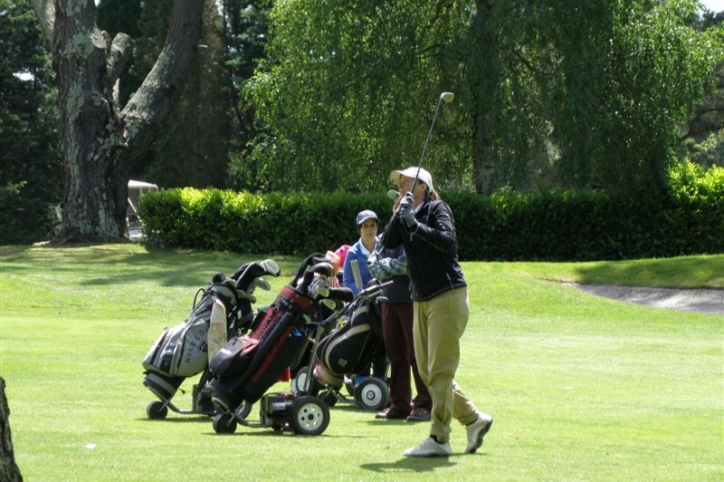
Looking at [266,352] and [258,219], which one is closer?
[266,352]

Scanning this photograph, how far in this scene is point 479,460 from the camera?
830cm

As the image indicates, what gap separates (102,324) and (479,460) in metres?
14.1

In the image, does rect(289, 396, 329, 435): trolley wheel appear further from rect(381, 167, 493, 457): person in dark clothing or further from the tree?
the tree

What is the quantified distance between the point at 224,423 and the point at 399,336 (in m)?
1.85

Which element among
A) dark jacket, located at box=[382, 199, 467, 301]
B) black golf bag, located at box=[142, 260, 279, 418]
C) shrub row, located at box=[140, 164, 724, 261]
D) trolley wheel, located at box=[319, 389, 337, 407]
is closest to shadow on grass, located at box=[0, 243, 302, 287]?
shrub row, located at box=[140, 164, 724, 261]

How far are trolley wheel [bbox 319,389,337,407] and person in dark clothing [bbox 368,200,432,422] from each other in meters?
0.83

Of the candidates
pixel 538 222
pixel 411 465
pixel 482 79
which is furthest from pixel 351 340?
pixel 538 222

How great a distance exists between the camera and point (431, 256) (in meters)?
8.45

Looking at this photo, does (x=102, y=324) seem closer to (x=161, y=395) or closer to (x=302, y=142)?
(x=161, y=395)

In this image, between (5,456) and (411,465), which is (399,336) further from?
(5,456)

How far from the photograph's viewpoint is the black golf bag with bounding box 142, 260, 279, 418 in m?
10.7

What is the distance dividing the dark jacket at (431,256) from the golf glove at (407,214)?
0.15m

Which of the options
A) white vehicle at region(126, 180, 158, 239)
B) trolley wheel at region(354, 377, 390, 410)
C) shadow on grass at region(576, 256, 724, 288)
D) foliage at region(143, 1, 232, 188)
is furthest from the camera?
foliage at region(143, 1, 232, 188)

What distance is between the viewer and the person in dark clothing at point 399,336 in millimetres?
10469
